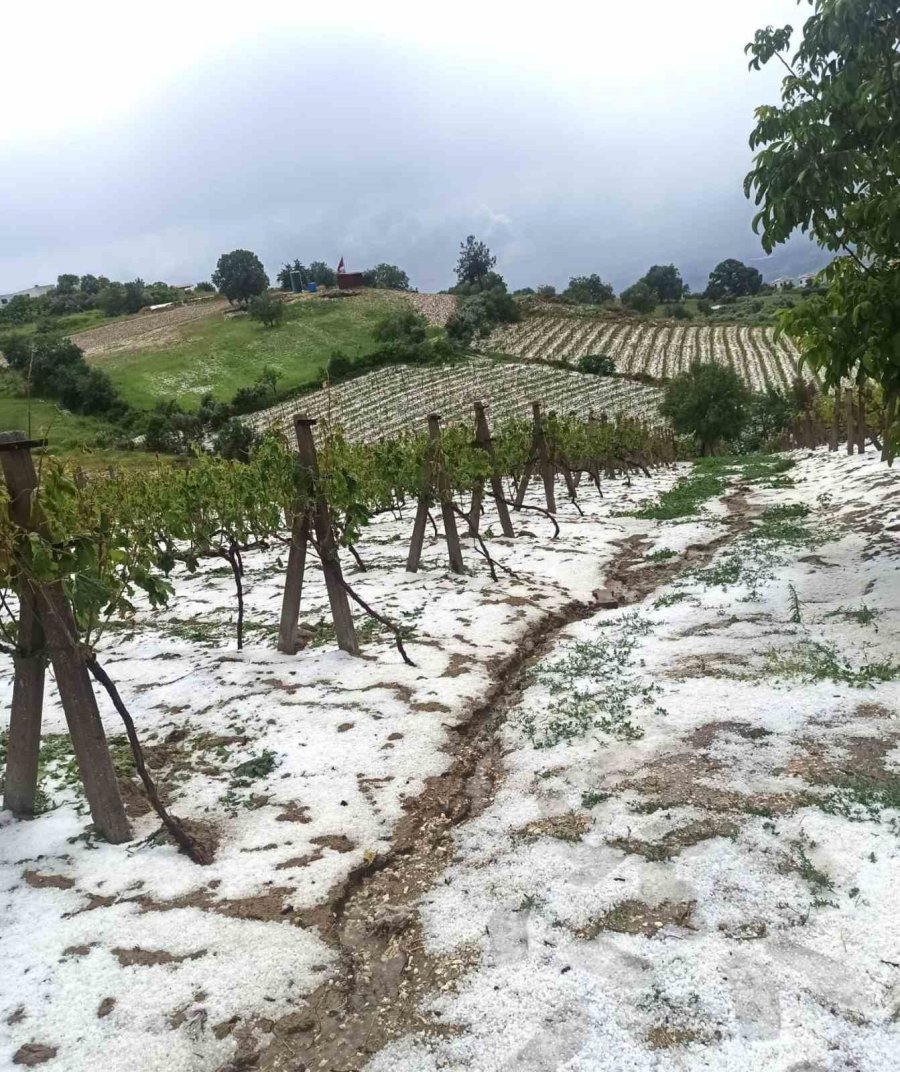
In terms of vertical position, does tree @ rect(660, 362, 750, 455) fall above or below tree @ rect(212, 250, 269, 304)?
below

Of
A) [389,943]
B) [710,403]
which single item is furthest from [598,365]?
[389,943]

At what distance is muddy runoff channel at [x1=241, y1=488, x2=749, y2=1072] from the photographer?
2.86 m

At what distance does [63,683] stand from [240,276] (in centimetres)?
9843

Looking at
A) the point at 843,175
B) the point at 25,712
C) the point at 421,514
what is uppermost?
the point at 843,175

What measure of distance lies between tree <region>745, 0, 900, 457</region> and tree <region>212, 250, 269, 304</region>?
314 ft

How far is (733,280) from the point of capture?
469 feet

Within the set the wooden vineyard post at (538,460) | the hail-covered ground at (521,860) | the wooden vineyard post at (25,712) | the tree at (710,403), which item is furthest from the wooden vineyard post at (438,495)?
the tree at (710,403)

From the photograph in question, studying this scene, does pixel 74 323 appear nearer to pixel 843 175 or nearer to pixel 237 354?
pixel 237 354

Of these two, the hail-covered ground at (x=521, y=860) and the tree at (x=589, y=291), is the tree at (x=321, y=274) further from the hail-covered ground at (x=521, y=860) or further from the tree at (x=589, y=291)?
the hail-covered ground at (x=521, y=860)

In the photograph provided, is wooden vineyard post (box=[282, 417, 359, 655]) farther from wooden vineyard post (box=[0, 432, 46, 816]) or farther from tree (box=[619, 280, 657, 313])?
tree (box=[619, 280, 657, 313])

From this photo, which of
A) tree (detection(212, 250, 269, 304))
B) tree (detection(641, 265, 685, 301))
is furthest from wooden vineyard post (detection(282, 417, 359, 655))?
tree (detection(641, 265, 685, 301))

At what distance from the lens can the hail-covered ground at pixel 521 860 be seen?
2.80 m

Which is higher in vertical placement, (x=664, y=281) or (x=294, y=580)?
(x=664, y=281)

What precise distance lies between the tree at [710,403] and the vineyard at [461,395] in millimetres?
5817
